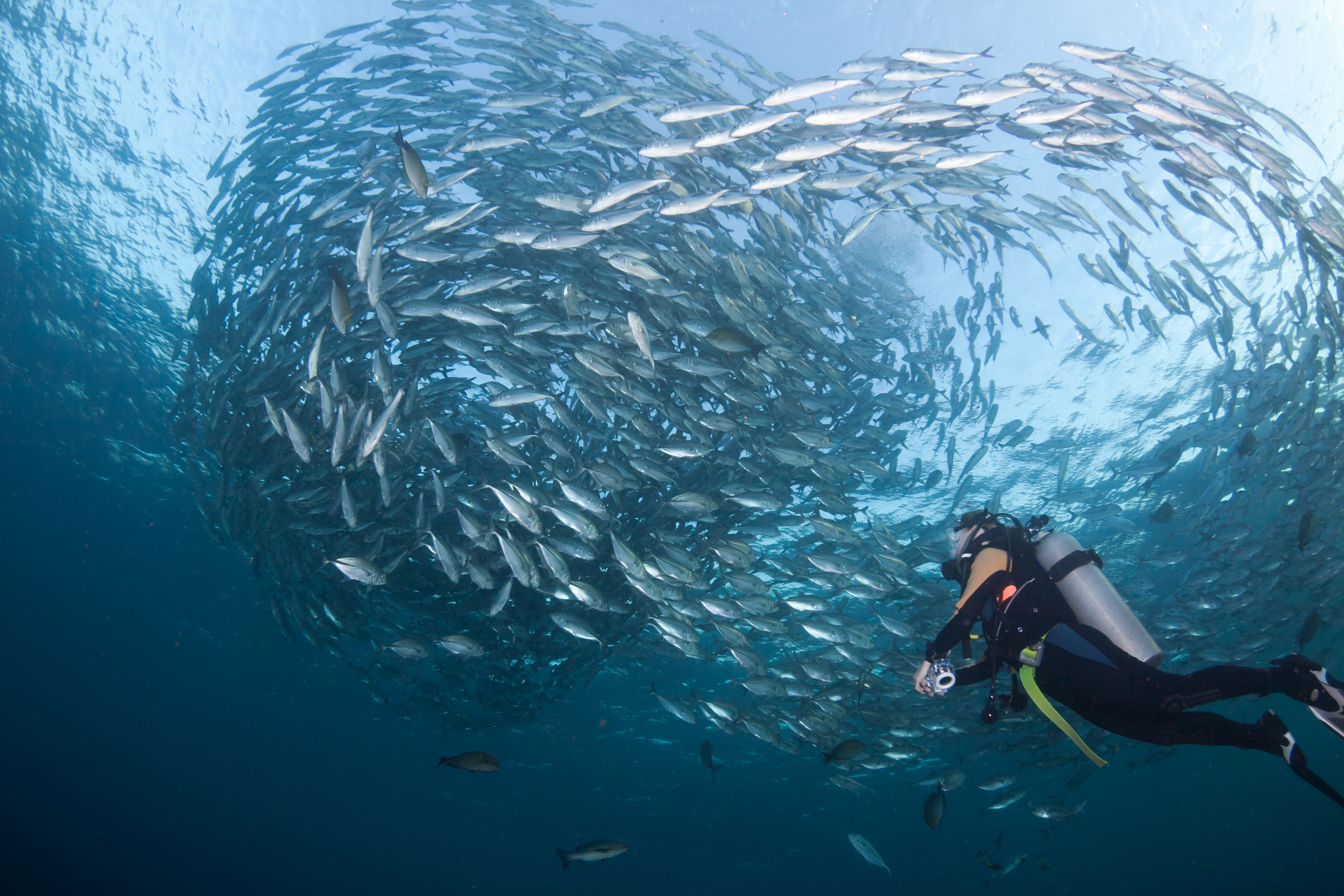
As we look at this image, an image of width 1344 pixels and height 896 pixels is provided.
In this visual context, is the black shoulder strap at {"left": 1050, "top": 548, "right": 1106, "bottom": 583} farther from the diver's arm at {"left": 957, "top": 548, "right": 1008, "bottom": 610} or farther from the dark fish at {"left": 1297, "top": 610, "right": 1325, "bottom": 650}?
the dark fish at {"left": 1297, "top": 610, "right": 1325, "bottom": 650}

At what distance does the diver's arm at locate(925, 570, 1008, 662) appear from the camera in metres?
4.34

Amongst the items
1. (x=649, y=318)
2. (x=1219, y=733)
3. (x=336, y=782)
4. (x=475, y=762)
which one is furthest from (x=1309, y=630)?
(x=336, y=782)

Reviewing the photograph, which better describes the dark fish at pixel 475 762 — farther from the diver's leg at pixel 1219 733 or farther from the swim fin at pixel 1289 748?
the swim fin at pixel 1289 748

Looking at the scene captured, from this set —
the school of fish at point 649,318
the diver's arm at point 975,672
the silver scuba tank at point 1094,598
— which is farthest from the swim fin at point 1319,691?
the school of fish at point 649,318

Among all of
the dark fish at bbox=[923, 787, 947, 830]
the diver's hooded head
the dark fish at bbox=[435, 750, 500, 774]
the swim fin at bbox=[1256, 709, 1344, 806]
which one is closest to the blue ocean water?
the dark fish at bbox=[923, 787, 947, 830]

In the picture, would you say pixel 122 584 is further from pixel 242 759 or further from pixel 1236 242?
pixel 1236 242

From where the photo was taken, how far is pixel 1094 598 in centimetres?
432

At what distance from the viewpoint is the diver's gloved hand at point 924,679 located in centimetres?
441

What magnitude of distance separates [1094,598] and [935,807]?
5.78 m

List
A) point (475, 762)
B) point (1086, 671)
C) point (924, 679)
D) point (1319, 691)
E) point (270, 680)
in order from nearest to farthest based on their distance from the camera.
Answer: point (1319, 691) → point (1086, 671) → point (924, 679) → point (475, 762) → point (270, 680)

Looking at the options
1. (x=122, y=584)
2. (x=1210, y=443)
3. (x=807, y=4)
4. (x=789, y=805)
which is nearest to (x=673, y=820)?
(x=789, y=805)

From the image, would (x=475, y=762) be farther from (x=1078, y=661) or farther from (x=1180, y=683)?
(x=1180, y=683)

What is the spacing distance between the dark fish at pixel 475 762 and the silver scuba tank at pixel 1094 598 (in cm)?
633

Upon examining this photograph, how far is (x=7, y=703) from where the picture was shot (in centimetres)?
4300
